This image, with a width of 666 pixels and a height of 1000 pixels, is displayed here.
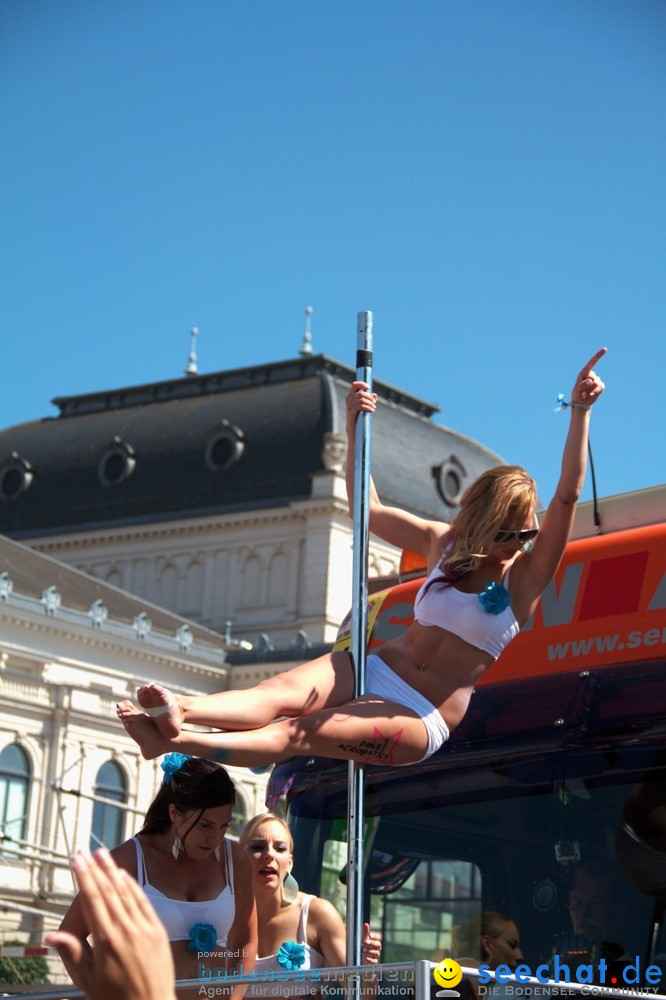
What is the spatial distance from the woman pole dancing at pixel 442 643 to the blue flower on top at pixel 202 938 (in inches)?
22.9

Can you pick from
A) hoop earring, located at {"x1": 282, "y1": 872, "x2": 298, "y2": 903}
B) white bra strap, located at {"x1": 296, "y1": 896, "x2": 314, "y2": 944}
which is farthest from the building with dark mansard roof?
white bra strap, located at {"x1": 296, "y1": 896, "x2": 314, "y2": 944}

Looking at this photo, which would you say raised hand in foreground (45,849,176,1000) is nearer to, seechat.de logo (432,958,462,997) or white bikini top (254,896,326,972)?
seechat.de logo (432,958,462,997)

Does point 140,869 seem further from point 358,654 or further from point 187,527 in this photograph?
point 187,527

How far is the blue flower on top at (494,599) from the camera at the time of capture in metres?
4.73

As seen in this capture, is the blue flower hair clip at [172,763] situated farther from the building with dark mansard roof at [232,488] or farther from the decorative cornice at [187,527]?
the decorative cornice at [187,527]

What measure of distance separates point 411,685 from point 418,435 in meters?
84.0

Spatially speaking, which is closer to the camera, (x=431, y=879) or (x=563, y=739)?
(x=563, y=739)

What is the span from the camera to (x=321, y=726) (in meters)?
4.24

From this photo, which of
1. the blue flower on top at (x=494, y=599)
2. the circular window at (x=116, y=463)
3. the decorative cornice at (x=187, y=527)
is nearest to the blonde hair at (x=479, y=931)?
the blue flower on top at (x=494, y=599)

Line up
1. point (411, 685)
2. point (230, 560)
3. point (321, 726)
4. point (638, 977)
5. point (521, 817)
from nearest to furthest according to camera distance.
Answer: point (321, 726) < point (411, 685) < point (638, 977) < point (521, 817) < point (230, 560)

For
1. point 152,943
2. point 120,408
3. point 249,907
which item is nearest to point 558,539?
point 249,907

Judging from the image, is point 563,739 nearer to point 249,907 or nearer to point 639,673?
point 639,673

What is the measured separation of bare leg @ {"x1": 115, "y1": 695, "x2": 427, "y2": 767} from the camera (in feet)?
13.0

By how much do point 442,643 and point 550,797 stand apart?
137cm
